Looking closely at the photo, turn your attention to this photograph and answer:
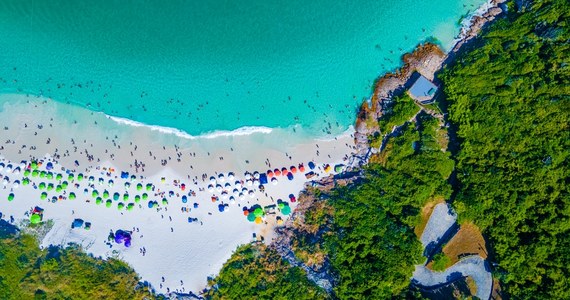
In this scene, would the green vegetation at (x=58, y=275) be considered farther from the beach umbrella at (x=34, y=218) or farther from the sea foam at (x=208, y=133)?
the sea foam at (x=208, y=133)

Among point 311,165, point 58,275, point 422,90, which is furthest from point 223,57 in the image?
point 58,275

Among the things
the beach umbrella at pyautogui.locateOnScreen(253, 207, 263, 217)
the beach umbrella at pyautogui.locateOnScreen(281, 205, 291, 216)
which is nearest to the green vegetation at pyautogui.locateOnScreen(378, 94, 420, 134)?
the beach umbrella at pyautogui.locateOnScreen(281, 205, 291, 216)

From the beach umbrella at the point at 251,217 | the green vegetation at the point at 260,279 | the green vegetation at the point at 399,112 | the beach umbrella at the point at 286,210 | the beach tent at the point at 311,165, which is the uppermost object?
the green vegetation at the point at 399,112

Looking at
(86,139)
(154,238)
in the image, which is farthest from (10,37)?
(154,238)

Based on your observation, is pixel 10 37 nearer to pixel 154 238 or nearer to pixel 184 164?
pixel 184 164

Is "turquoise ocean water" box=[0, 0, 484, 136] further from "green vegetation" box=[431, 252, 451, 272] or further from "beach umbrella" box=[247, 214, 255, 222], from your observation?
"green vegetation" box=[431, 252, 451, 272]

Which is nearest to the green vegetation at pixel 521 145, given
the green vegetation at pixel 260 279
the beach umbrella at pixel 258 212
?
the green vegetation at pixel 260 279

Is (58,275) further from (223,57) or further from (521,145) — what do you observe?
(521,145)
